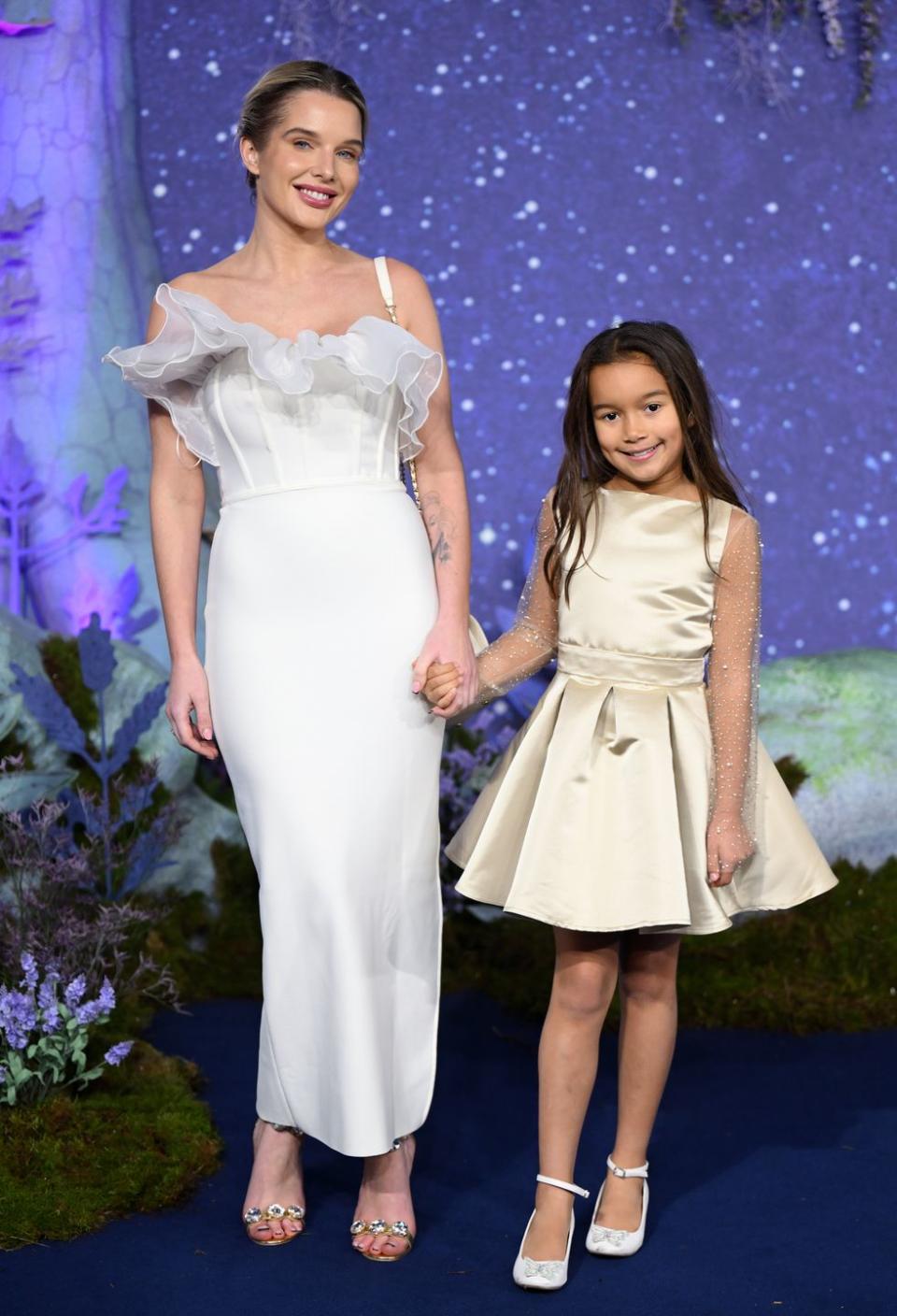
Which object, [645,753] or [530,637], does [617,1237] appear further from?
[530,637]

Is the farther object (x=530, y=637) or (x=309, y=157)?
(x=530, y=637)

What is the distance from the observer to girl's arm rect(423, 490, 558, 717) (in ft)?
10.3

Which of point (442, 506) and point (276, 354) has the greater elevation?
point (276, 354)

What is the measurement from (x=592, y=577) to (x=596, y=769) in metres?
0.38

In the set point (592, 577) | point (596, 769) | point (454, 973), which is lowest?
point (454, 973)

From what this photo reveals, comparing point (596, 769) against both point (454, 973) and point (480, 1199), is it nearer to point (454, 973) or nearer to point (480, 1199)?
point (480, 1199)

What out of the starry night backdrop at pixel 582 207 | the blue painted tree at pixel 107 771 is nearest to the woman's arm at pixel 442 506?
the blue painted tree at pixel 107 771

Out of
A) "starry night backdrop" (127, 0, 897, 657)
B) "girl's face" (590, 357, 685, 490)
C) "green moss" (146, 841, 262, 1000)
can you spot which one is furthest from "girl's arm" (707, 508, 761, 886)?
"starry night backdrop" (127, 0, 897, 657)

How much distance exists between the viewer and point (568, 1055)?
9.68 feet

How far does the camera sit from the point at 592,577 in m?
3.03

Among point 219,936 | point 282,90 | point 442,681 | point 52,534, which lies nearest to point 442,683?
point 442,681

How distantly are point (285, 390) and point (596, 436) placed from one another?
0.64 metres

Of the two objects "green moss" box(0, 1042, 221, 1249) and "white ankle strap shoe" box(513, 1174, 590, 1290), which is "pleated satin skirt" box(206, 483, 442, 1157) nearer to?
"white ankle strap shoe" box(513, 1174, 590, 1290)

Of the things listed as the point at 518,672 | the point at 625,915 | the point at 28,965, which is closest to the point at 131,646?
the point at 28,965
